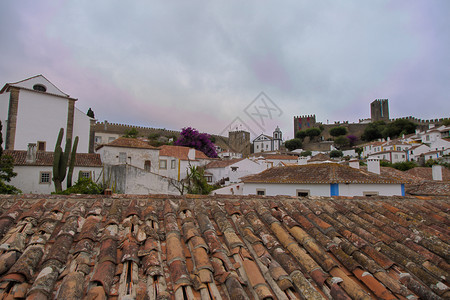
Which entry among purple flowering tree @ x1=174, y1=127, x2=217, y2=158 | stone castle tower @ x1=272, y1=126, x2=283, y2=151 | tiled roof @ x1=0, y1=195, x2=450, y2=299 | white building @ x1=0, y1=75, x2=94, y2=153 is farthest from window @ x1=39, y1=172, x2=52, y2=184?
stone castle tower @ x1=272, y1=126, x2=283, y2=151

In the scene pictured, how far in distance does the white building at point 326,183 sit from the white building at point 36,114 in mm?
21871

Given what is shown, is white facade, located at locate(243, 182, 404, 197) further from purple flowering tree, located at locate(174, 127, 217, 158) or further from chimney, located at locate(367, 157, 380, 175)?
purple flowering tree, located at locate(174, 127, 217, 158)

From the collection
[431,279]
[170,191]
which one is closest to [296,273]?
[431,279]

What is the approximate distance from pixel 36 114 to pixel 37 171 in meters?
8.47

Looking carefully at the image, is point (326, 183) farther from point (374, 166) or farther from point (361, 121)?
point (361, 121)

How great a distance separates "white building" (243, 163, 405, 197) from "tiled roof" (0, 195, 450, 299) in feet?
35.0

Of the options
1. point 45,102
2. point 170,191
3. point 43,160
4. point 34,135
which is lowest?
point 170,191

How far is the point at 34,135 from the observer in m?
25.2

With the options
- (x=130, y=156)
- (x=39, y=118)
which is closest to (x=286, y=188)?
(x=130, y=156)

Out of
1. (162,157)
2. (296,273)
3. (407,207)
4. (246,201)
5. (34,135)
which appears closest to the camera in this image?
(296,273)

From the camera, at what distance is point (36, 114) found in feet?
83.6

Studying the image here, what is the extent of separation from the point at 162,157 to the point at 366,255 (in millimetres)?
28140

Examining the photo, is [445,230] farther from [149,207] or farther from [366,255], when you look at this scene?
[149,207]

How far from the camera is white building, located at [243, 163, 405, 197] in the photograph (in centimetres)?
1410
